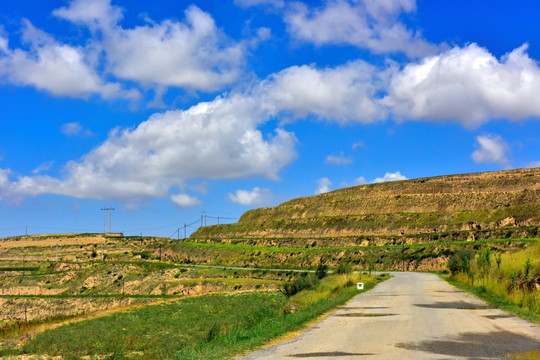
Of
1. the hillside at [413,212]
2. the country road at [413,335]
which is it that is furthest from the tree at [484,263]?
the hillside at [413,212]

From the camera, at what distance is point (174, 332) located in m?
25.0

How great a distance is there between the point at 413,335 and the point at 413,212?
102m

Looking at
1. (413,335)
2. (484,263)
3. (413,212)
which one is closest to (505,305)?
(413,335)

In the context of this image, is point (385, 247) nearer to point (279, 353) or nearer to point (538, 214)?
point (538, 214)

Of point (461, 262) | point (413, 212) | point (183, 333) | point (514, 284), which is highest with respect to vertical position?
point (413, 212)

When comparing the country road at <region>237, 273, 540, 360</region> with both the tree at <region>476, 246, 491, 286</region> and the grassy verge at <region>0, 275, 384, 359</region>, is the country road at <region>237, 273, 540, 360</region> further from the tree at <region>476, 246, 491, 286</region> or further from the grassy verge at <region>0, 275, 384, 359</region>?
the tree at <region>476, 246, 491, 286</region>

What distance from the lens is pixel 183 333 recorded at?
79.8ft

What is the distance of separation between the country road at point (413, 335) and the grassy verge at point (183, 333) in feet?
4.04

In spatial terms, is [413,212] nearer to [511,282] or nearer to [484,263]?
[484,263]

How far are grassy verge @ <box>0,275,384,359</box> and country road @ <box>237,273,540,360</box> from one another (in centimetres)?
123

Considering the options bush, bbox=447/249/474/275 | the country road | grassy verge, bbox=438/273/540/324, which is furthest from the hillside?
the country road

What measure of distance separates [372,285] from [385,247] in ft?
146

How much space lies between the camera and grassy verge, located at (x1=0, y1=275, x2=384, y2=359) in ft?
51.6

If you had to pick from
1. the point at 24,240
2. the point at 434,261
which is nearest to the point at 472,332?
the point at 434,261
